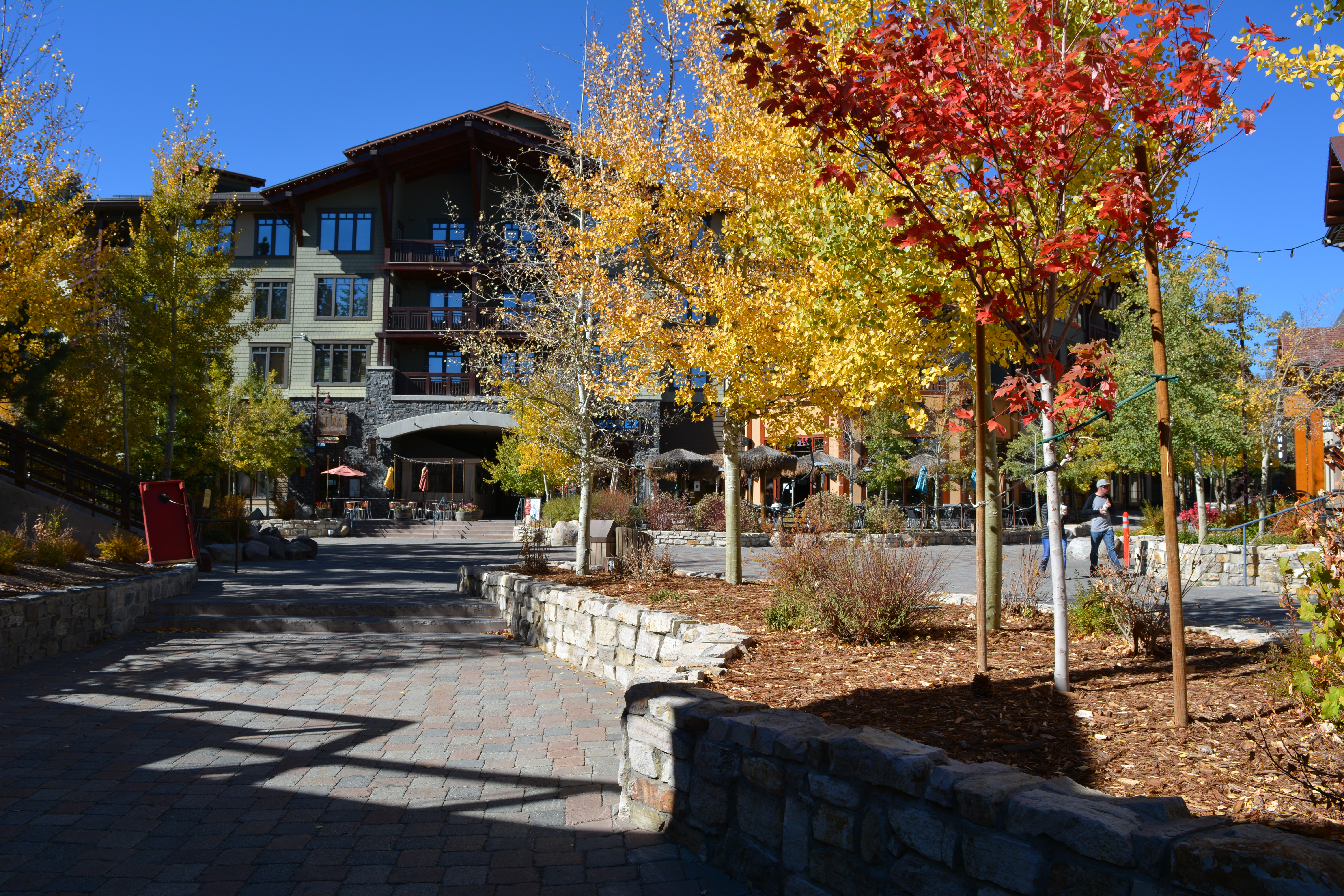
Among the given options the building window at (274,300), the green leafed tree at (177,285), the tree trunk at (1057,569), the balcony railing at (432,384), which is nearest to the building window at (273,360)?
the building window at (274,300)

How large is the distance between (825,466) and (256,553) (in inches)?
698

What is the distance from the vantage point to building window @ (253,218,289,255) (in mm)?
38188

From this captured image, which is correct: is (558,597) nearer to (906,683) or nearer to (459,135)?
(906,683)

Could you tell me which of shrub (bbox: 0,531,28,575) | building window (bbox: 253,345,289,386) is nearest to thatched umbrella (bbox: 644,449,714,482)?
shrub (bbox: 0,531,28,575)

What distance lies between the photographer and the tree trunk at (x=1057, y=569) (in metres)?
4.57

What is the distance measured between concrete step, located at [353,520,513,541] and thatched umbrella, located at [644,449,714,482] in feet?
16.4

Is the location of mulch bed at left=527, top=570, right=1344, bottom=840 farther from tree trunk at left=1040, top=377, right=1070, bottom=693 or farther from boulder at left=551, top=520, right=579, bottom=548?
boulder at left=551, top=520, right=579, bottom=548

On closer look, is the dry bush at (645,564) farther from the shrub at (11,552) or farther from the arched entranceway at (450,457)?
the arched entranceway at (450,457)

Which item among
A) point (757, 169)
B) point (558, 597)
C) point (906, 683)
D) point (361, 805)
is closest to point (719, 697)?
point (906, 683)

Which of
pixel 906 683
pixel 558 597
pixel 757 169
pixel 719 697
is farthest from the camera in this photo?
pixel 757 169

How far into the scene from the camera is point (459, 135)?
3416cm

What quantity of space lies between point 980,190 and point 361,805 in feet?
15.8

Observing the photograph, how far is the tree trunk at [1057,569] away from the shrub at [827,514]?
11.8 feet

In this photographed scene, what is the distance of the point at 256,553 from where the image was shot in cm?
1834
